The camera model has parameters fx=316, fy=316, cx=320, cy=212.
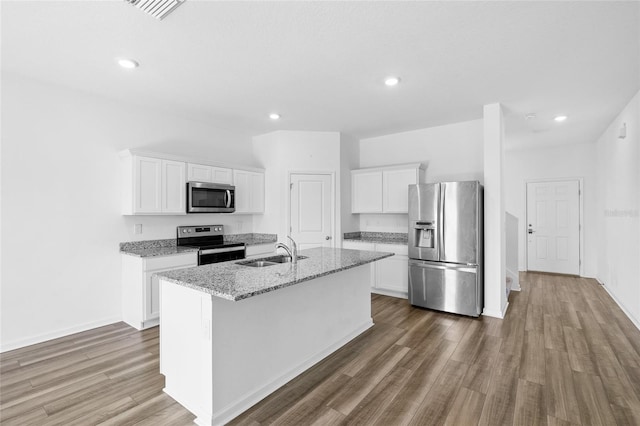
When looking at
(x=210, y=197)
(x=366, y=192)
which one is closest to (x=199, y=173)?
(x=210, y=197)

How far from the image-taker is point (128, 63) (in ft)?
9.30

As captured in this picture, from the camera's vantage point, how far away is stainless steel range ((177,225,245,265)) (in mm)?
4154

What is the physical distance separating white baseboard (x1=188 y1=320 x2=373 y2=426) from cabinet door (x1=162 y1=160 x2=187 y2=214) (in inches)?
91.7

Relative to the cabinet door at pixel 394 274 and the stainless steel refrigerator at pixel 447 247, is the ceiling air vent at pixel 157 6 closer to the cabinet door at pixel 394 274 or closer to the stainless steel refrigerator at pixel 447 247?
the stainless steel refrigerator at pixel 447 247

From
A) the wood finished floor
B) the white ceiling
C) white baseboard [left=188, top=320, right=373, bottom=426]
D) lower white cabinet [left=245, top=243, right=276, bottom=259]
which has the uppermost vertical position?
the white ceiling

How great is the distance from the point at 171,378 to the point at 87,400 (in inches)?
23.8

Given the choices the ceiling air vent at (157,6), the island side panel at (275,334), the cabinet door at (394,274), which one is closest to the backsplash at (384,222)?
the cabinet door at (394,274)

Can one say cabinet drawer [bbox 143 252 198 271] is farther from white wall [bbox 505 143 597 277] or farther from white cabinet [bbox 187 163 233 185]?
white wall [bbox 505 143 597 277]

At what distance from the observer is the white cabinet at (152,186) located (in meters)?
3.71

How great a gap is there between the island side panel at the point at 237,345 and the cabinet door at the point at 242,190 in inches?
100

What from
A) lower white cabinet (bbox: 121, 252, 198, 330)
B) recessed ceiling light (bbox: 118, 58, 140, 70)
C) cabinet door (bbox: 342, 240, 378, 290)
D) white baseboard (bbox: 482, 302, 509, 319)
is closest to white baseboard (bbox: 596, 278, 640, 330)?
white baseboard (bbox: 482, 302, 509, 319)

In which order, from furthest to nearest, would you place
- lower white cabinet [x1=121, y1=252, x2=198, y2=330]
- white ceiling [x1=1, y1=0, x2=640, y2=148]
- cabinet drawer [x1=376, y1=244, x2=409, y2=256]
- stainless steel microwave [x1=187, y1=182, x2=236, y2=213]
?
1. cabinet drawer [x1=376, y1=244, x2=409, y2=256]
2. stainless steel microwave [x1=187, y1=182, x2=236, y2=213]
3. lower white cabinet [x1=121, y1=252, x2=198, y2=330]
4. white ceiling [x1=1, y1=0, x2=640, y2=148]

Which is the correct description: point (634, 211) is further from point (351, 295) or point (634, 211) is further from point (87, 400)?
point (87, 400)

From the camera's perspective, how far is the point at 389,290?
500cm
